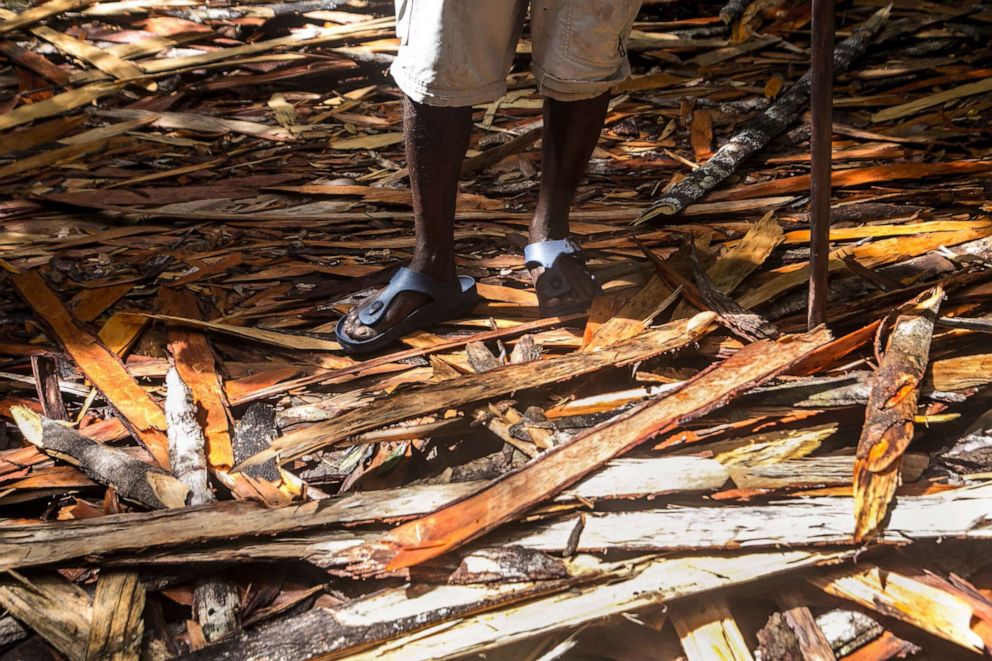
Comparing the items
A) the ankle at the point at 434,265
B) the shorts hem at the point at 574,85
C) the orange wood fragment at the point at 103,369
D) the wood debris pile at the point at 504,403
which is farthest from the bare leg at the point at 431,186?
the orange wood fragment at the point at 103,369

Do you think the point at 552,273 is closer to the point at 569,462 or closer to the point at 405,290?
the point at 405,290

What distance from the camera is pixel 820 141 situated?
1737 mm

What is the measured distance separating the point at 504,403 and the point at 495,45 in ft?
2.86

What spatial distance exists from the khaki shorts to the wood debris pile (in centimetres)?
65

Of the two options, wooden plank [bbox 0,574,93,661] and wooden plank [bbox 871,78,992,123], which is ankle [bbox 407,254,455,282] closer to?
wooden plank [bbox 0,574,93,661]

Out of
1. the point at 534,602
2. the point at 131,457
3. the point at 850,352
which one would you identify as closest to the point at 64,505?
the point at 131,457

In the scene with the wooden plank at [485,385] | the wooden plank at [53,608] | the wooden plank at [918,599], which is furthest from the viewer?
the wooden plank at [485,385]

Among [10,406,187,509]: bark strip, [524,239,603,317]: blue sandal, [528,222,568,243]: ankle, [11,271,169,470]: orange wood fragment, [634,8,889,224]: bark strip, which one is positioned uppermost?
[634,8,889,224]: bark strip

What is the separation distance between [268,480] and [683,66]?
339 centimetres

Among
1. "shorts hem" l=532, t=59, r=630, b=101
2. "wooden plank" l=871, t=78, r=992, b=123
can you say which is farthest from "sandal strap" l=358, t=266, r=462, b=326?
"wooden plank" l=871, t=78, r=992, b=123

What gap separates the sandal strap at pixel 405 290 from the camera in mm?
2267

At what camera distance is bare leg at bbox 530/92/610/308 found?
227 cm

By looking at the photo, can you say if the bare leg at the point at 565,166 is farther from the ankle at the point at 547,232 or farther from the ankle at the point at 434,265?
the ankle at the point at 434,265

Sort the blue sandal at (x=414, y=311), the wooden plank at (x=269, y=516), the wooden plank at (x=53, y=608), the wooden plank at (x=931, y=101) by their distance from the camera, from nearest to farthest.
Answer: the wooden plank at (x=53, y=608) < the wooden plank at (x=269, y=516) < the blue sandal at (x=414, y=311) < the wooden plank at (x=931, y=101)
